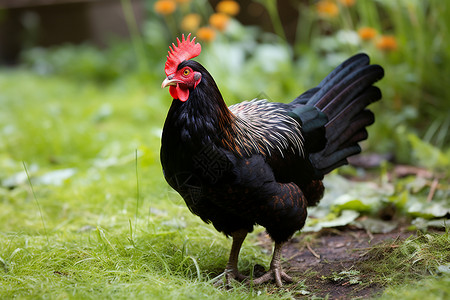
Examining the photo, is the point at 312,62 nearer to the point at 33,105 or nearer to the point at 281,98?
the point at 281,98

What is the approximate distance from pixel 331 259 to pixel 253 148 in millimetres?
1178

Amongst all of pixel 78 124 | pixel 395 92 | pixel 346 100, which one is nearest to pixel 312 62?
pixel 395 92

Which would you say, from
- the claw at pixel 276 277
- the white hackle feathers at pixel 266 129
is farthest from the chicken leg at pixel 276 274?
the white hackle feathers at pixel 266 129

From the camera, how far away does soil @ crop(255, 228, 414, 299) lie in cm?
292

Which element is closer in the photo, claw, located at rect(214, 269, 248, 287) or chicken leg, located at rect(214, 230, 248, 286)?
claw, located at rect(214, 269, 248, 287)

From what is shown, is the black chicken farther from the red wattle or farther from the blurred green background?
the blurred green background

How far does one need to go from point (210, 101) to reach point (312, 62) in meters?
4.12

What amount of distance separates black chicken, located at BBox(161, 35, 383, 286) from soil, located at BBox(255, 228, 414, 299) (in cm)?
24

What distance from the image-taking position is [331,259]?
349 cm

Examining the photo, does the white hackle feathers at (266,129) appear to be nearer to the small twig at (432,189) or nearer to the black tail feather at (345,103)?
the black tail feather at (345,103)

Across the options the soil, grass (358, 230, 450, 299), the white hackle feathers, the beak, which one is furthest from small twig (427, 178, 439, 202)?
the beak

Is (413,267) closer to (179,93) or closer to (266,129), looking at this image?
(266,129)

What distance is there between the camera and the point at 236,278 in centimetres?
324

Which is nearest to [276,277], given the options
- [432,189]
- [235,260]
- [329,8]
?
[235,260]
